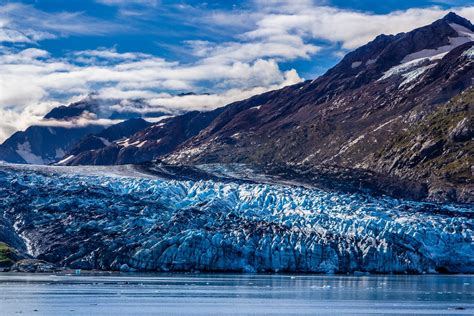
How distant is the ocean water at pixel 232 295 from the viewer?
241ft

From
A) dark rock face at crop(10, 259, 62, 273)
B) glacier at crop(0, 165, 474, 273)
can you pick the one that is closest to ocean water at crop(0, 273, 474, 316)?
glacier at crop(0, 165, 474, 273)

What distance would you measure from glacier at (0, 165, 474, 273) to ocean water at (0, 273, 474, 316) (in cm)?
363

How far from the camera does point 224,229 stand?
126438 millimetres

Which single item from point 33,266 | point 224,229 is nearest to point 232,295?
point 224,229

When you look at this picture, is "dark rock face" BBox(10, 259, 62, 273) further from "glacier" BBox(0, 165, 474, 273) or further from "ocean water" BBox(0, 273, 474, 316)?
"ocean water" BBox(0, 273, 474, 316)

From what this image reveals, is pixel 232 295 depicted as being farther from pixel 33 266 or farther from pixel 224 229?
pixel 33 266

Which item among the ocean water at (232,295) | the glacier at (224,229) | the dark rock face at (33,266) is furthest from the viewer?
the glacier at (224,229)

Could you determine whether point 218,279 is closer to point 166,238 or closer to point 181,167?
point 166,238

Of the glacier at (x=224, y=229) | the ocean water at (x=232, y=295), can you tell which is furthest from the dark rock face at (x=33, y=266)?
the ocean water at (x=232, y=295)

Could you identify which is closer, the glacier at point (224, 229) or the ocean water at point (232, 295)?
the ocean water at point (232, 295)

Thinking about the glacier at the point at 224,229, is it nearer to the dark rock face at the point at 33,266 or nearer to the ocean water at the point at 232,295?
the dark rock face at the point at 33,266

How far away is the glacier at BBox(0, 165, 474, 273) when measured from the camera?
124 metres

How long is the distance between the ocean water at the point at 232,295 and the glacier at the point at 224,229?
363 centimetres

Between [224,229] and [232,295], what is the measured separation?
123 ft
